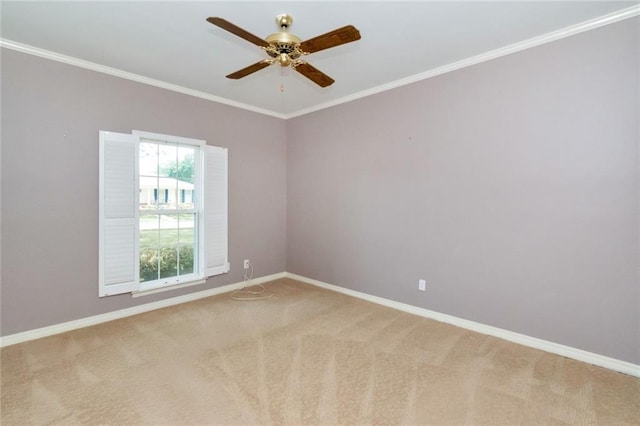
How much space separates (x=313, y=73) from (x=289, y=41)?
440 mm

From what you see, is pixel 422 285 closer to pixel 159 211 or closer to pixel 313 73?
pixel 313 73

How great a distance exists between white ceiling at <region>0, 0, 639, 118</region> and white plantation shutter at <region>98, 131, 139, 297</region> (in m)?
0.87

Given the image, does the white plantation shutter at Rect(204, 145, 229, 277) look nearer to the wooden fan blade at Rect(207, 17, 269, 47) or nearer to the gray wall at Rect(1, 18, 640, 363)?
the gray wall at Rect(1, 18, 640, 363)

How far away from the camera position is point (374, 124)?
3.86 m

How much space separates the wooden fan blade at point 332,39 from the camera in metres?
1.78

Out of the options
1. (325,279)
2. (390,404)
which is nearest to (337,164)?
(325,279)

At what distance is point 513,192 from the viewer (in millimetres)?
2822

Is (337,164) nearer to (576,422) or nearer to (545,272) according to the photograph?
(545,272)

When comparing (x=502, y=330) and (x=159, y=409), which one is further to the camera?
(x=502, y=330)

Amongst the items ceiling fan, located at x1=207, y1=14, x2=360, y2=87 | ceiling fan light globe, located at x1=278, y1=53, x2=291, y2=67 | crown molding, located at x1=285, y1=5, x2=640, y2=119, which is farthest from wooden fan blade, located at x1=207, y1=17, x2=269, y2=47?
crown molding, located at x1=285, y1=5, x2=640, y2=119

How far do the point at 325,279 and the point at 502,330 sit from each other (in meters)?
2.29

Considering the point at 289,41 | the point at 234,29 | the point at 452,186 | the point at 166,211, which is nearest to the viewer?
the point at 234,29

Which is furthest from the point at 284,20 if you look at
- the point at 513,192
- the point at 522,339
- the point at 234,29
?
the point at 522,339

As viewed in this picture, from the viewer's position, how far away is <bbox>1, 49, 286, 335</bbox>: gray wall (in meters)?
2.77
